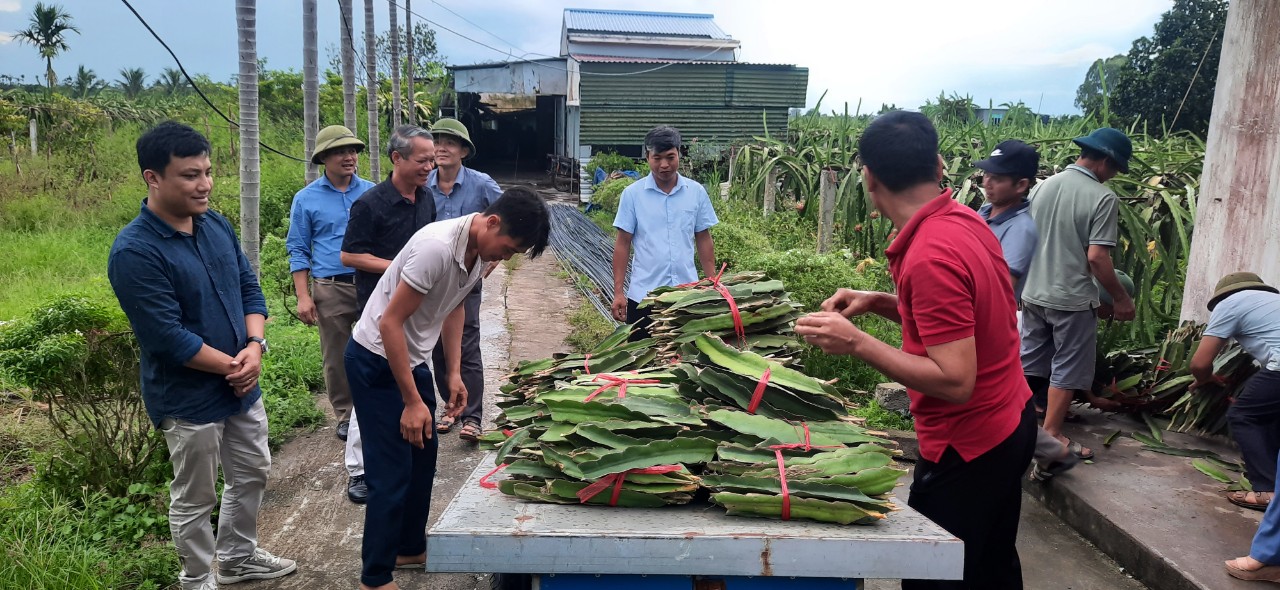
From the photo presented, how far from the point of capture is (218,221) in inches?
126

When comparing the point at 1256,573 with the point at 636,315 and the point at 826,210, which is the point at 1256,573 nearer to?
the point at 636,315

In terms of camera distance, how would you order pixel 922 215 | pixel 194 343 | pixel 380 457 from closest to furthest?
pixel 922 215, pixel 194 343, pixel 380 457

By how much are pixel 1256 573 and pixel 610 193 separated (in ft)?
43.7

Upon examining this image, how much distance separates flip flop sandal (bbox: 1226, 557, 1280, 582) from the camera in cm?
326

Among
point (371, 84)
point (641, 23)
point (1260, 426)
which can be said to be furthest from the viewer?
point (641, 23)

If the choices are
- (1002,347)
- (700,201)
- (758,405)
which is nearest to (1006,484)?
(1002,347)

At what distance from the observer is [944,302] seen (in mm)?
2041

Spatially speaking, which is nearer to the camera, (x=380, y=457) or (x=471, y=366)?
(x=380, y=457)

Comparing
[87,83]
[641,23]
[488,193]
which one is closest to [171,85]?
[87,83]

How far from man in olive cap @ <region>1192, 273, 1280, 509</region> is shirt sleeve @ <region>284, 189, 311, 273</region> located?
479 cm

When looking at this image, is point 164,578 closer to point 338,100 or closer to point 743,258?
point 743,258

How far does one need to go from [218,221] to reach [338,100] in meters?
19.4

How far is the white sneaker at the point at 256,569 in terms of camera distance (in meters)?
3.34

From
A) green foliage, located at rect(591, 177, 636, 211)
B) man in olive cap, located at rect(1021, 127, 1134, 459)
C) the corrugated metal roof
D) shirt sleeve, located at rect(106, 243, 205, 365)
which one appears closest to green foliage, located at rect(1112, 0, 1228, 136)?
green foliage, located at rect(591, 177, 636, 211)
